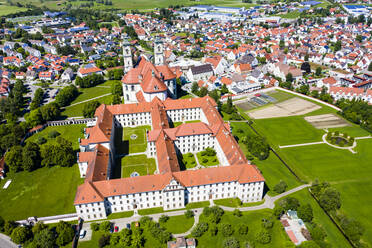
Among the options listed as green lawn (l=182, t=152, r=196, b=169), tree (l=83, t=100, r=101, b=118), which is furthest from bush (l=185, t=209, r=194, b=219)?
tree (l=83, t=100, r=101, b=118)

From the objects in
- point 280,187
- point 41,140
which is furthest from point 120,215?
point 41,140

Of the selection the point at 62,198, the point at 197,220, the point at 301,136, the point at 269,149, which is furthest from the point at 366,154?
the point at 62,198

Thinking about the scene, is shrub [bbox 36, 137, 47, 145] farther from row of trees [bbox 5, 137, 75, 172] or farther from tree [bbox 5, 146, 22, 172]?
tree [bbox 5, 146, 22, 172]

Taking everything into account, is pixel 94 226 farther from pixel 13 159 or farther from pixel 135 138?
pixel 135 138

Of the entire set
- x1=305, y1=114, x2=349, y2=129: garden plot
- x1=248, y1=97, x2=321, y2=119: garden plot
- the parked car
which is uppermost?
x1=248, y1=97, x2=321, y2=119: garden plot

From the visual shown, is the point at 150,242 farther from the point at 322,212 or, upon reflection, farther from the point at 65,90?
the point at 65,90
